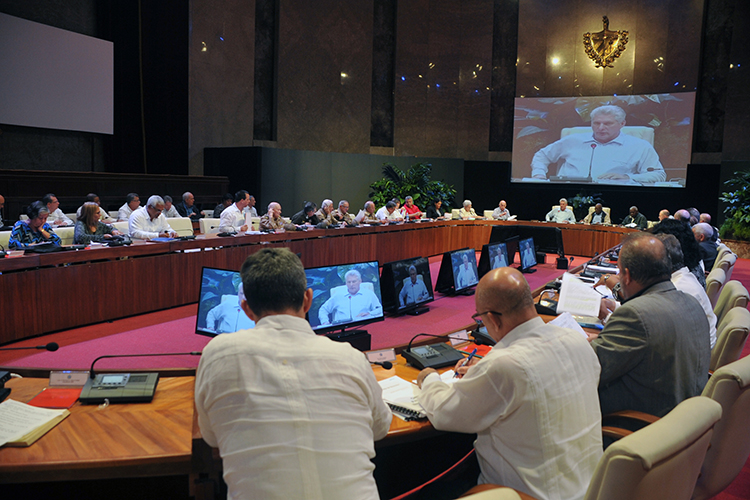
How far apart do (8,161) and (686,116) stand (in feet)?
46.8

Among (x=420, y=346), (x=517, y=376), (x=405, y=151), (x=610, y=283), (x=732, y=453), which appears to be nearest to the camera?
(x=517, y=376)

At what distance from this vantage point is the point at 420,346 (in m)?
2.79

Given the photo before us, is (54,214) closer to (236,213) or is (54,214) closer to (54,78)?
(236,213)

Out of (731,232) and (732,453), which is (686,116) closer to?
(731,232)

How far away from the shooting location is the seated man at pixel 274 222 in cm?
742

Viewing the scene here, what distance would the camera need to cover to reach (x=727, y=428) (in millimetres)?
2080

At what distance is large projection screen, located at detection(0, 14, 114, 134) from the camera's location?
9648 millimetres

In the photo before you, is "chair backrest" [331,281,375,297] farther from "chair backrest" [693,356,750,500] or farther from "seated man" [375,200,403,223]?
"seated man" [375,200,403,223]

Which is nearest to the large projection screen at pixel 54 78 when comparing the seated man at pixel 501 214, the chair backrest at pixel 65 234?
the chair backrest at pixel 65 234

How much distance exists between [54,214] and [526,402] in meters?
8.17

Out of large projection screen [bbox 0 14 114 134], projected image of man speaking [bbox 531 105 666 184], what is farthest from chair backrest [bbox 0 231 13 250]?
projected image of man speaking [bbox 531 105 666 184]

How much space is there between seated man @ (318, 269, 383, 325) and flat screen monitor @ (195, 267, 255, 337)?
16.3 inches

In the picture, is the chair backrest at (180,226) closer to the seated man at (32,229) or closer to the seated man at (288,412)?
Answer: the seated man at (32,229)

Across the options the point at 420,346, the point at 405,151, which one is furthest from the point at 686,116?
the point at 420,346
